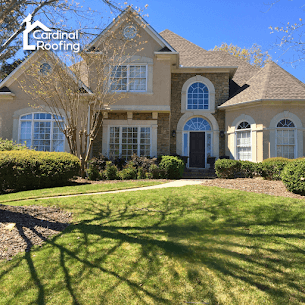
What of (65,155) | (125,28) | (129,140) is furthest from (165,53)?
(65,155)

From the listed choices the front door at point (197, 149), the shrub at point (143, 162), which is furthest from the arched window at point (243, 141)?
the shrub at point (143, 162)

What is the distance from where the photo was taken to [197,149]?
15.7 metres

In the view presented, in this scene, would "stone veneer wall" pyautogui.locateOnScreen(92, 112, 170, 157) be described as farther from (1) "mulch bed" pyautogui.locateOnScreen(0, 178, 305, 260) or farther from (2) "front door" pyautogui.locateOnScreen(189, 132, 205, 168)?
(1) "mulch bed" pyautogui.locateOnScreen(0, 178, 305, 260)

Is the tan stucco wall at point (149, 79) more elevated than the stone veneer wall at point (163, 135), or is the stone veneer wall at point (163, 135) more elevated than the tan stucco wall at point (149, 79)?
the tan stucco wall at point (149, 79)

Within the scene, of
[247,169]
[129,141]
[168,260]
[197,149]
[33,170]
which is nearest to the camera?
[168,260]

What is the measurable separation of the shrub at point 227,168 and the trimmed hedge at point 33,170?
6.31m

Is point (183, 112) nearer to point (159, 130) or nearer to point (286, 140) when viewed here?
point (159, 130)

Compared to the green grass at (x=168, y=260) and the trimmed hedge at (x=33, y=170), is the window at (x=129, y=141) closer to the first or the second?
the trimmed hedge at (x=33, y=170)

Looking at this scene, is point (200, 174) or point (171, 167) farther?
point (200, 174)

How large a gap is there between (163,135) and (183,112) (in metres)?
2.75

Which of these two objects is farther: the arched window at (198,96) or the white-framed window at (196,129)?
the arched window at (198,96)

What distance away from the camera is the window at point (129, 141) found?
1402 centimetres

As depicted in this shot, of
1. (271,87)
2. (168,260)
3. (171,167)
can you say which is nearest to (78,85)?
(171,167)

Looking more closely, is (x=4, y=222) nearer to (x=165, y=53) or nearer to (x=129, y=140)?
(x=129, y=140)
